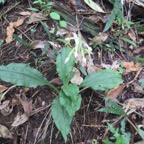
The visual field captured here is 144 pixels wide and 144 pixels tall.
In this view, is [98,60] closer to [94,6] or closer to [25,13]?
[94,6]

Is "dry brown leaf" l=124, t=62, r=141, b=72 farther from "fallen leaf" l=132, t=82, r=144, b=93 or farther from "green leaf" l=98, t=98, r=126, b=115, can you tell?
"green leaf" l=98, t=98, r=126, b=115

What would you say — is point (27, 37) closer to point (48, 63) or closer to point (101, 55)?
point (48, 63)

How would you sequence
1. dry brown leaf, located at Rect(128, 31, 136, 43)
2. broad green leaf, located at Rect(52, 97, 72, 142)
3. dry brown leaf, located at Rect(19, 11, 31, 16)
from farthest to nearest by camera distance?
dry brown leaf, located at Rect(128, 31, 136, 43) → dry brown leaf, located at Rect(19, 11, 31, 16) → broad green leaf, located at Rect(52, 97, 72, 142)

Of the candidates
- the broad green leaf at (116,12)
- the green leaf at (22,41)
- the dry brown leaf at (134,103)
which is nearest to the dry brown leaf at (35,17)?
the green leaf at (22,41)

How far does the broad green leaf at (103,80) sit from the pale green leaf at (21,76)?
0.24 metres

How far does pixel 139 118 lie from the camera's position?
164 centimetres

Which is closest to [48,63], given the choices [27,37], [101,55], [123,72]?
[27,37]

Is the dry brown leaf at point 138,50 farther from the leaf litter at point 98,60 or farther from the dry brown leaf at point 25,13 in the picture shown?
the dry brown leaf at point 25,13

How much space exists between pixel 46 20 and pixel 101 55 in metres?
0.46

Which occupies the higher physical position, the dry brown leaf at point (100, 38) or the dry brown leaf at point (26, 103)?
the dry brown leaf at point (100, 38)

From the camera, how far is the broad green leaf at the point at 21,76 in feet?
4.77

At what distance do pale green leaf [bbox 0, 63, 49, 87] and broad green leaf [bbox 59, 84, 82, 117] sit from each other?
14 cm

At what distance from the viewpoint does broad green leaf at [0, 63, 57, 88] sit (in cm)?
146

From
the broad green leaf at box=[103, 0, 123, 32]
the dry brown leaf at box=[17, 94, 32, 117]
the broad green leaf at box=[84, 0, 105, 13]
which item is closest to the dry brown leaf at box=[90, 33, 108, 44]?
the broad green leaf at box=[103, 0, 123, 32]
